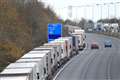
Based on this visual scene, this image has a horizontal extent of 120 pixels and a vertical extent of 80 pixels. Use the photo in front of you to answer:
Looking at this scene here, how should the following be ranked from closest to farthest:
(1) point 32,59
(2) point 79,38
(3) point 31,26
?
(1) point 32,59, (3) point 31,26, (2) point 79,38

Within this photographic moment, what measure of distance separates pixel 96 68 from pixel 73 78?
39.9ft

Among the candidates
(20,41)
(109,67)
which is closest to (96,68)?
(109,67)

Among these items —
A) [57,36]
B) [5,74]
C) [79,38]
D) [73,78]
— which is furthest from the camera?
[79,38]

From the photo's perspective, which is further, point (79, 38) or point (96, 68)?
point (79, 38)

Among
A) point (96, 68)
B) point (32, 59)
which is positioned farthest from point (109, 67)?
point (32, 59)

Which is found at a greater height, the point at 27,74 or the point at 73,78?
the point at 27,74

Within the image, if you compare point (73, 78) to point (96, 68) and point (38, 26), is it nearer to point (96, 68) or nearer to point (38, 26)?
point (96, 68)

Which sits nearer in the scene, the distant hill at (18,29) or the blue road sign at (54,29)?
the distant hill at (18,29)

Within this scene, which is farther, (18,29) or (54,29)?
(18,29)

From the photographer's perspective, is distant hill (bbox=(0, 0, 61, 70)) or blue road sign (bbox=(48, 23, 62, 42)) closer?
distant hill (bbox=(0, 0, 61, 70))

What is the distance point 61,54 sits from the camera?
6350 cm

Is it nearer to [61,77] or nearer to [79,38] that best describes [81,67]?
[61,77]

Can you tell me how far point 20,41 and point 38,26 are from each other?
20496mm

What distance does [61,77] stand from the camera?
5350cm
